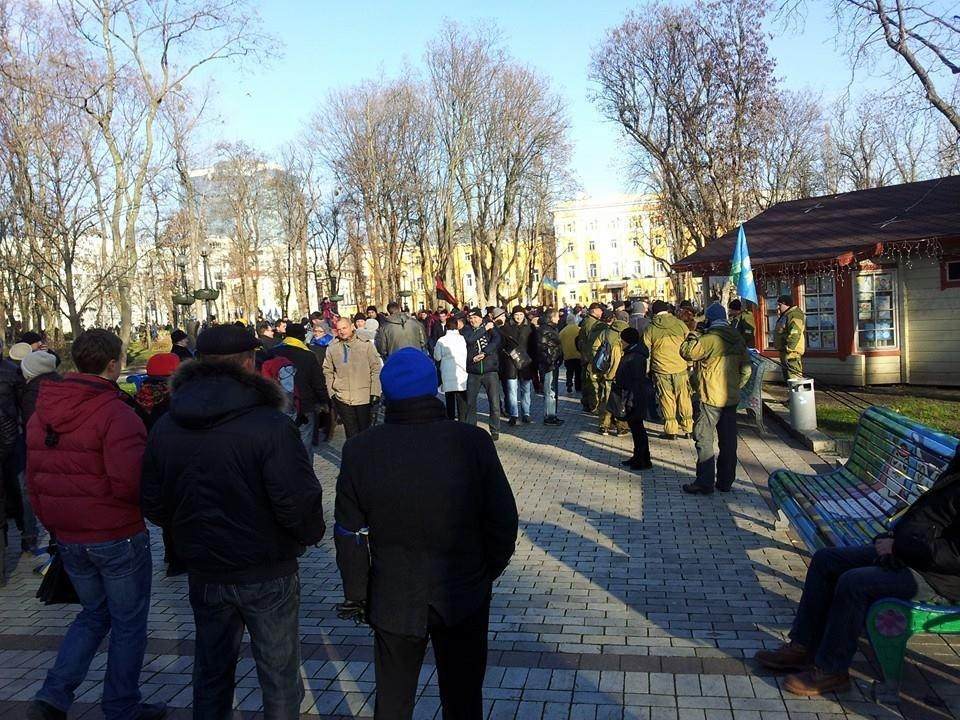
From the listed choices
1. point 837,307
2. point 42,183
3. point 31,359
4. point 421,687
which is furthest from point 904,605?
point 42,183

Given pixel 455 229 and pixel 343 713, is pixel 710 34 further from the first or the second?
pixel 343 713

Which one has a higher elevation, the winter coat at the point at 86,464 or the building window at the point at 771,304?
the building window at the point at 771,304

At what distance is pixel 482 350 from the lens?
1150 centimetres

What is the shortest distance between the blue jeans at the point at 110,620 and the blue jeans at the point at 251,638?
76 cm

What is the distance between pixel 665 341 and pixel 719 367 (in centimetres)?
267

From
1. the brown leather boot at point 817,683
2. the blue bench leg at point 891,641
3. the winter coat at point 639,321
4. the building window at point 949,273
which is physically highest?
the building window at point 949,273

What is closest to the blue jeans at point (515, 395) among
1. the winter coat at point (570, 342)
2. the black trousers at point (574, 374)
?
the winter coat at point (570, 342)

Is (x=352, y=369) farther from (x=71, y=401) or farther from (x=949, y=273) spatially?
(x=949, y=273)

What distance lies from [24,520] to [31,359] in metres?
1.50

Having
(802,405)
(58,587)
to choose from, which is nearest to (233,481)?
(58,587)

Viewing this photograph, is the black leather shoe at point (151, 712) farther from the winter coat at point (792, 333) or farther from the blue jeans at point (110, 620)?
the winter coat at point (792, 333)

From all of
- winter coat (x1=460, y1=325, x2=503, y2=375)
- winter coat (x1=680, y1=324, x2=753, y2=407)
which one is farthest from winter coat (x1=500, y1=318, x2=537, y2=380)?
winter coat (x1=680, y1=324, x2=753, y2=407)

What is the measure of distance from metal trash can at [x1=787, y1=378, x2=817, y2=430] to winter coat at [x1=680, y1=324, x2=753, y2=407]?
255 centimetres

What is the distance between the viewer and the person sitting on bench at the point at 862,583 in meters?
3.63
